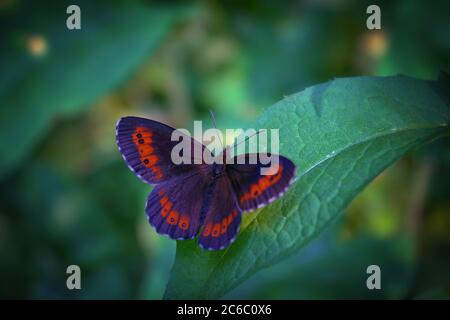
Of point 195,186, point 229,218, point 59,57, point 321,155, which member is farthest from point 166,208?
point 59,57

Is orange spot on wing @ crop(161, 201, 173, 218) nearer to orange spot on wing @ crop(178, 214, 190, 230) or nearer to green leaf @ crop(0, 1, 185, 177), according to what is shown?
orange spot on wing @ crop(178, 214, 190, 230)

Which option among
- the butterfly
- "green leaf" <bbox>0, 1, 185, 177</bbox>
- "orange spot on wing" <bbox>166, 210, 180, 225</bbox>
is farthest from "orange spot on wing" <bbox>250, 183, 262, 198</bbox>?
"green leaf" <bbox>0, 1, 185, 177</bbox>

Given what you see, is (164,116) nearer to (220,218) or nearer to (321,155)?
(220,218)

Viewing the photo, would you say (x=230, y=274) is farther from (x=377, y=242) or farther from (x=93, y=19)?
(x=93, y=19)

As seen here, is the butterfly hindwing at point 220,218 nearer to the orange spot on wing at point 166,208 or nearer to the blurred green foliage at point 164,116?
the orange spot on wing at point 166,208

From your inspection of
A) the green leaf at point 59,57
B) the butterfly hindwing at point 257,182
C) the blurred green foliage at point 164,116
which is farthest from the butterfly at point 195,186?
the green leaf at point 59,57

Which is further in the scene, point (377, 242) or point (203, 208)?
point (377, 242)
